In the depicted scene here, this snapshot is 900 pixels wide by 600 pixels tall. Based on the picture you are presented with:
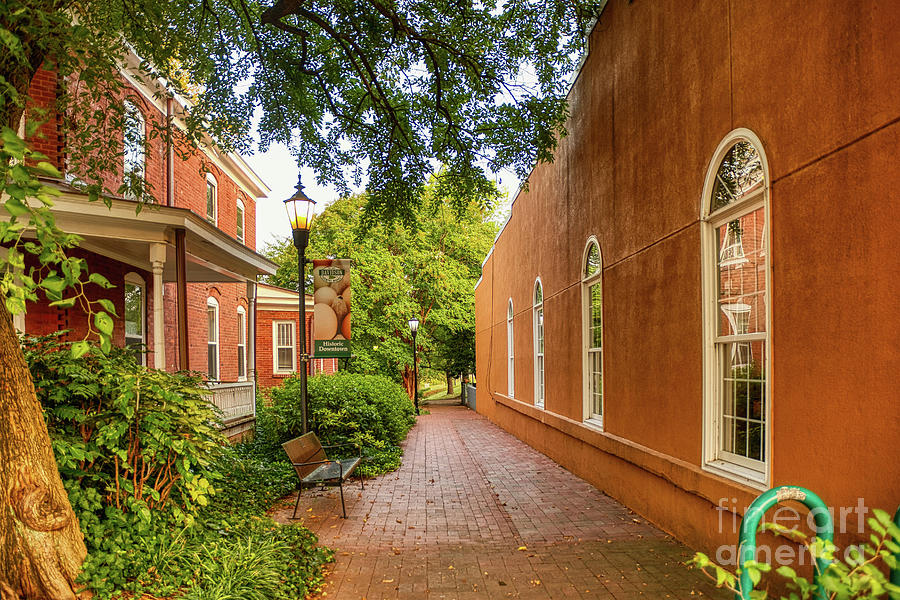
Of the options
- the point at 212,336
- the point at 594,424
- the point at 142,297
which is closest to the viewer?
the point at 594,424

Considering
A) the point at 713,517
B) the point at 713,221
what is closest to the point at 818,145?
the point at 713,221

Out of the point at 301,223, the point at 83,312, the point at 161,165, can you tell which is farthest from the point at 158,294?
the point at 161,165

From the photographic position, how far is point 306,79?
9.51 metres

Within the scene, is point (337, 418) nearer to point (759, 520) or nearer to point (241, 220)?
point (759, 520)

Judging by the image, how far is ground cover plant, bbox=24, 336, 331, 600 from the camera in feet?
13.0

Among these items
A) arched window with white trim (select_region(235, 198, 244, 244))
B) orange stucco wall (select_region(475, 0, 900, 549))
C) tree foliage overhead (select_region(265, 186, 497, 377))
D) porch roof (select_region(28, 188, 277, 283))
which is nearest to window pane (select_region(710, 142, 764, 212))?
orange stucco wall (select_region(475, 0, 900, 549))

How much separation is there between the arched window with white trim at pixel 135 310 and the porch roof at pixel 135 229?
38cm

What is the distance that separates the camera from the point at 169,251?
11.1m

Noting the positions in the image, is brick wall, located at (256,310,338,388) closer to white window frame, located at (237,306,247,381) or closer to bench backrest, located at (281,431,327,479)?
white window frame, located at (237,306,247,381)

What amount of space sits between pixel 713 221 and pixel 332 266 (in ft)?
20.7

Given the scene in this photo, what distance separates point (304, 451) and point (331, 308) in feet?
9.45

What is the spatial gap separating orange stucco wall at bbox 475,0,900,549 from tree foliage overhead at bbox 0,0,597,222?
909 mm

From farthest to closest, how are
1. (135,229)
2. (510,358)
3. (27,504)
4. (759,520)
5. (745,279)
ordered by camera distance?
1. (510,358)
2. (135,229)
3. (745,279)
4. (27,504)
5. (759,520)

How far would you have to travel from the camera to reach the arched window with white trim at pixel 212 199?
1695 centimetres
